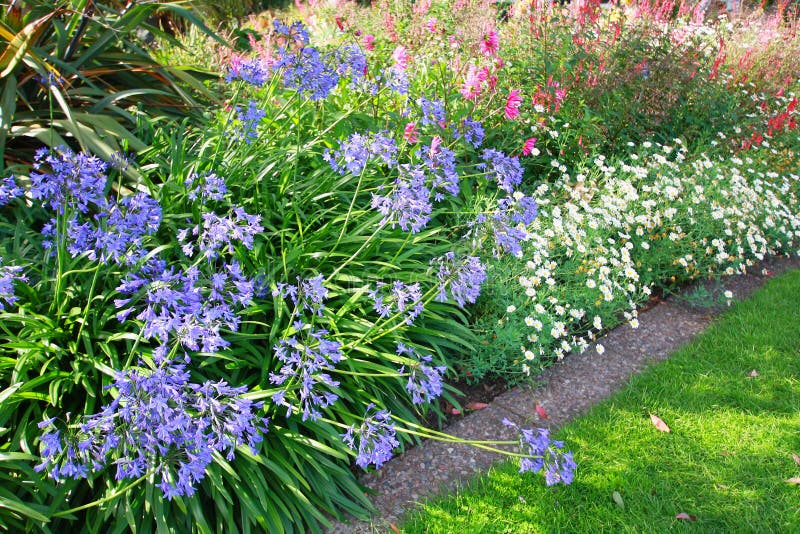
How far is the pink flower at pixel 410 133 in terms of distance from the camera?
373 centimetres

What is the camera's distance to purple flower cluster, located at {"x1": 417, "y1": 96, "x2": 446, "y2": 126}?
3290mm

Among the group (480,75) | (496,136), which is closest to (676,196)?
(496,136)

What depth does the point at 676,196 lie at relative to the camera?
454cm

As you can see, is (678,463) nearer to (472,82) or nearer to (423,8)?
(472,82)

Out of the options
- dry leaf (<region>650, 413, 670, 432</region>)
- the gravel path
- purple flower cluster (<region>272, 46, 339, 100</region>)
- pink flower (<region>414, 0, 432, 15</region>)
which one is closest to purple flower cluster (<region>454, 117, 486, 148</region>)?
purple flower cluster (<region>272, 46, 339, 100</region>)

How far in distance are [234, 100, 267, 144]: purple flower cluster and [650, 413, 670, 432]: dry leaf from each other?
239cm

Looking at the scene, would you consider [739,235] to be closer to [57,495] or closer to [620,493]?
[620,493]

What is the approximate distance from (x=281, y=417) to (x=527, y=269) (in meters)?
1.72

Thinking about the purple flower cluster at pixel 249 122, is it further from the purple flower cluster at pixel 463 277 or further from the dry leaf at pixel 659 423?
the dry leaf at pixel 659 423

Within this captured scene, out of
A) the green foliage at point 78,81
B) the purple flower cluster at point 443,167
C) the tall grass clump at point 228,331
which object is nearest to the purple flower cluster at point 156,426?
the tall grass clump at point 228,331

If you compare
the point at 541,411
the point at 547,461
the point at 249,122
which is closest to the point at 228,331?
the point at 249,122

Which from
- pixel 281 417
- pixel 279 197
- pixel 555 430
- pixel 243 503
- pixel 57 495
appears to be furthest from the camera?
pixel 279 197

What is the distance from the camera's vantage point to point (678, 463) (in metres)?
2.81

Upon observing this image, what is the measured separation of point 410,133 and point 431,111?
0.20 meters
